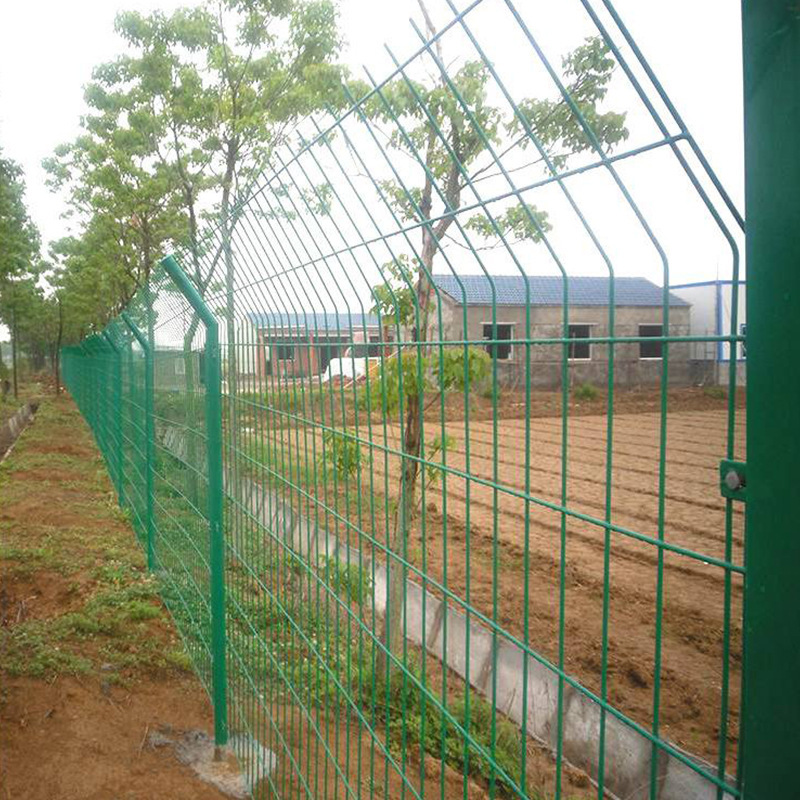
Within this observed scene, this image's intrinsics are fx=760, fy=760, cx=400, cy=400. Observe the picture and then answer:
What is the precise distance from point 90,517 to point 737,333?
8.31 m

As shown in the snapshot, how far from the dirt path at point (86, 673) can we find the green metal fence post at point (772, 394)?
9.48ft

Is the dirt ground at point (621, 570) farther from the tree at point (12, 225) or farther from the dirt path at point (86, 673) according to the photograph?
the tree at point (12, 225)

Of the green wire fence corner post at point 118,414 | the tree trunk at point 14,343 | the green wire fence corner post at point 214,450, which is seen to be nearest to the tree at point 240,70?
the green wire fence corner post at point 118,414

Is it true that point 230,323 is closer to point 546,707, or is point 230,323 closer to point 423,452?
point 423,452

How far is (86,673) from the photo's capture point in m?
4.27

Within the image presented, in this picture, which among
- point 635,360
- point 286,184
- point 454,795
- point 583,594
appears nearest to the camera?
point 635,360

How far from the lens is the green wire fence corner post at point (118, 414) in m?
7.92

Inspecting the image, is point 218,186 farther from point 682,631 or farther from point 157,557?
point 682,631

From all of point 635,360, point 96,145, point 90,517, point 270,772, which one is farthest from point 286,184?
point 96,145

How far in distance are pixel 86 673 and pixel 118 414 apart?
4.27 meters

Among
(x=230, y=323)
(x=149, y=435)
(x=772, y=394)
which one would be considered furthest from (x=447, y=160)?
(x=772, y=394)

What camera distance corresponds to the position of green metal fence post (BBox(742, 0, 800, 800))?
0.83 metres

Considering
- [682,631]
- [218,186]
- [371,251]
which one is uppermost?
[218,186]

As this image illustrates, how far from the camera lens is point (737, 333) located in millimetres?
954
